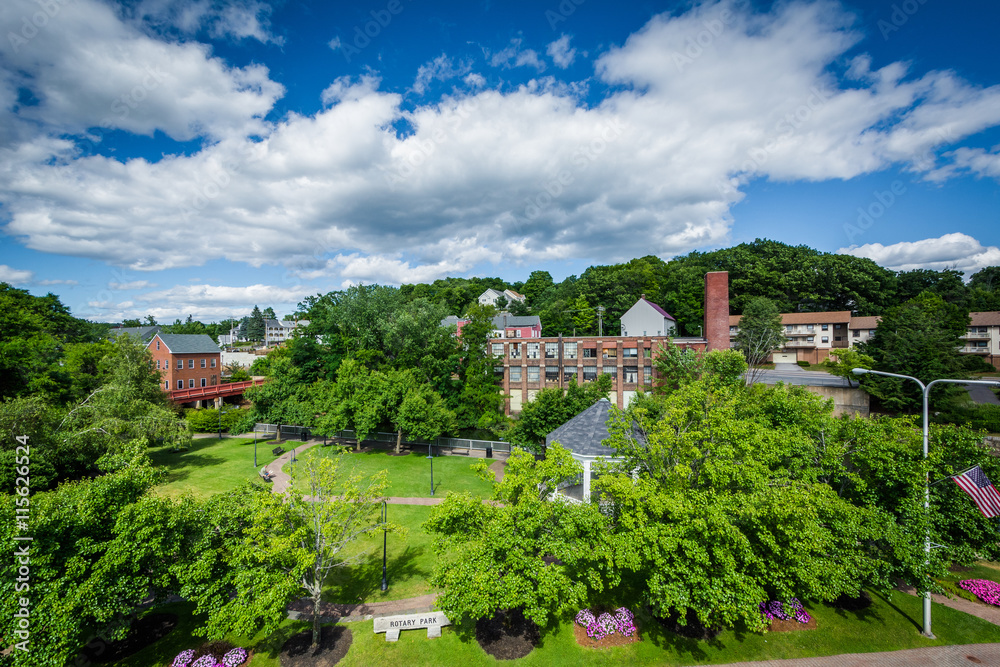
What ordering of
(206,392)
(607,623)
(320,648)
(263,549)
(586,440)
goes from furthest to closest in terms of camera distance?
1. (206,392)
2. (586,440)
3. (607,623)
4. (320,648)
5. (263,549)

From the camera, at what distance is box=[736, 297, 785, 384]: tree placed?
6006 centimetres

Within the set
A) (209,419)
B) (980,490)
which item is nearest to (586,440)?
(980,490)

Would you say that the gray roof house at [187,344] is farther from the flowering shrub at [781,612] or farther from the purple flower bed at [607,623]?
the flowering shrub at [781,612]

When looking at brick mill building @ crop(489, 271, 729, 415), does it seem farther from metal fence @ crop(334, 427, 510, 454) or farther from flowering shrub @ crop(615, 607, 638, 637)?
flowering shrub @ crop(615, 607, 638, 637)

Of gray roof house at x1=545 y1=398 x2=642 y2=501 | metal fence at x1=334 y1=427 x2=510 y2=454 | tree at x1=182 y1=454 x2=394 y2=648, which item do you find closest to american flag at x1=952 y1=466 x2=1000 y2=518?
gray roof house at x1=545 y1=398 x2=642 y2=501

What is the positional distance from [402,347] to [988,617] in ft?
141

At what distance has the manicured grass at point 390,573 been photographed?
1723 cm

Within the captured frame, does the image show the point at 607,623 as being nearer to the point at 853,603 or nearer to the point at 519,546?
the point at 519,546

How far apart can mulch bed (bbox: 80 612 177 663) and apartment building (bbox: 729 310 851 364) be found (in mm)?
74176

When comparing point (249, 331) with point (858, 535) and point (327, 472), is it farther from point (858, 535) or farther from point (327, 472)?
A: point (858, 535)

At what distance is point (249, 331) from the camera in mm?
178125

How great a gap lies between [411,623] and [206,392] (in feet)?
168

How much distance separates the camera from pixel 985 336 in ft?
191

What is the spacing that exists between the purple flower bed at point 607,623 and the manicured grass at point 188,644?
10.8 meters
